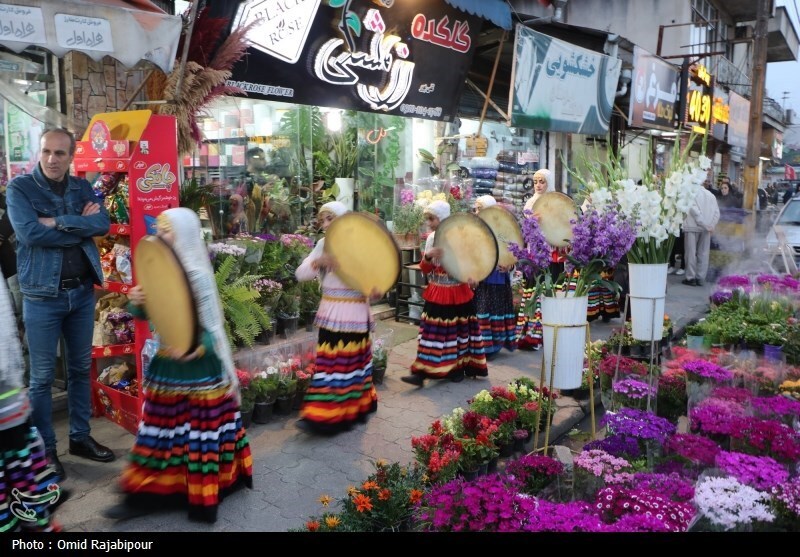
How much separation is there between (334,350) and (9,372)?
8.29 ft

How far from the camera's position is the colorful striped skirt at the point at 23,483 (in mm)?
2305

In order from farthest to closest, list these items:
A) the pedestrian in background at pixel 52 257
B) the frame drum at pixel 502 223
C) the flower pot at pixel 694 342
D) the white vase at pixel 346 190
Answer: the white vase at pixel 346 190
the frame drum at pixel 502 223
the flower pot at pixel 694 342
the pedestrian in background at pixel 52 257

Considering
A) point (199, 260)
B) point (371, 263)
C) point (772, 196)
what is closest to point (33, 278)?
point (199, 260)

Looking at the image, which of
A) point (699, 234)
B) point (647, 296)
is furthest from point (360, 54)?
point (699, 234)

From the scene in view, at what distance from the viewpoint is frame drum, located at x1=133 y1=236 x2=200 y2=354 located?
10.2 feet

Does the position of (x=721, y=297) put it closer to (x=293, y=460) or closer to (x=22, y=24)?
(x=293, y=460)

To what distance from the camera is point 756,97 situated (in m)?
14.2

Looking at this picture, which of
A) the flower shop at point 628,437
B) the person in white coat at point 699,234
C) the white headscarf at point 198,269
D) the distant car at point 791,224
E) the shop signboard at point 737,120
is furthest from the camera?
the shop signboard at point 737,120

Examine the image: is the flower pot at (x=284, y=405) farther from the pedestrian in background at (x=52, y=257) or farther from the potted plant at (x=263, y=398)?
the pedestrian in background at (x=52, y=257)

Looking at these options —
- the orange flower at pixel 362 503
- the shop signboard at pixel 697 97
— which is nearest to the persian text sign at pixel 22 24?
the orange flower at pixel 362 503

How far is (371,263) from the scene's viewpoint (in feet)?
14.6

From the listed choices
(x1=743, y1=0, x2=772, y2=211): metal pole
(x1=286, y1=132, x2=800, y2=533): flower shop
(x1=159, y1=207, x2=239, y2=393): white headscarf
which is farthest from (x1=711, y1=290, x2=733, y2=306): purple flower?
(x1=743, y1=0, x2=772, y2=211): metal pole
